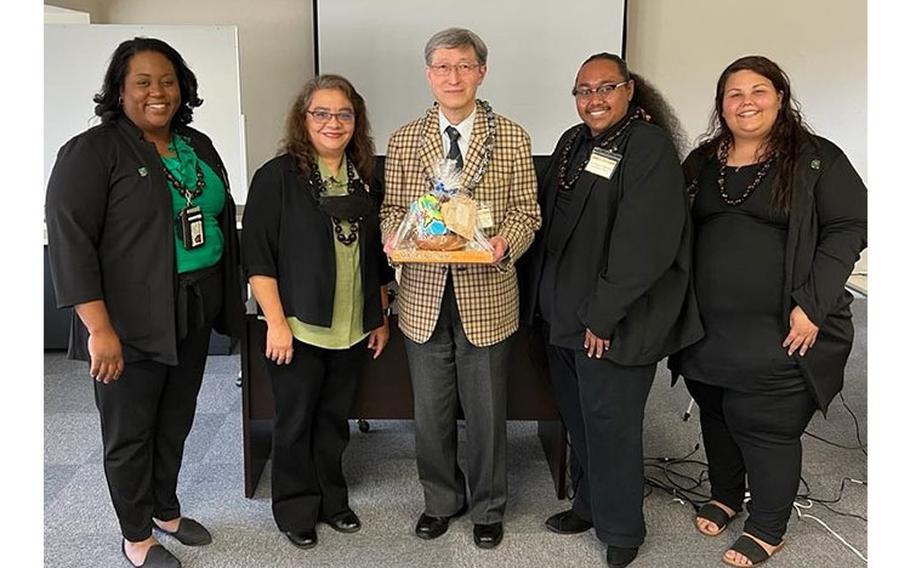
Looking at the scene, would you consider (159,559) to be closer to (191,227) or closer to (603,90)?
(191,227)

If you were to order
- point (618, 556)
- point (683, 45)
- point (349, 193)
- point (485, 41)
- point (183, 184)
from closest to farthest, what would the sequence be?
point (183, 184)
point (349, 193)
point (618, 556)
point (485, 41)
point (683, 45)

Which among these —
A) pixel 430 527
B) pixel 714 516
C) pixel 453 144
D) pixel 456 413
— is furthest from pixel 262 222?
pixel 714 516

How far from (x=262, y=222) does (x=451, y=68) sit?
0.68 meters

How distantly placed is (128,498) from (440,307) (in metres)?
1.08

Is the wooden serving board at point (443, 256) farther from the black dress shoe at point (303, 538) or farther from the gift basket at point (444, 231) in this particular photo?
the black dress shoe at point (303, 538)

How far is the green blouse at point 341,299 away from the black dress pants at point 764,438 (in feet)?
3.53

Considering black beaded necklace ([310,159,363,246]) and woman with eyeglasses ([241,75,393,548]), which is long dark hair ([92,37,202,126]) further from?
black beaded necklace ([310,159,363,246])

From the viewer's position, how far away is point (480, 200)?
2.08 m

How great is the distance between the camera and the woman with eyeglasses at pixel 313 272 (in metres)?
2.06

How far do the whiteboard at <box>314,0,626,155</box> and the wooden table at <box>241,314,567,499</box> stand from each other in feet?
8.22

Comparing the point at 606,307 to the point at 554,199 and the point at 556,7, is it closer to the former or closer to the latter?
the point at 554,199

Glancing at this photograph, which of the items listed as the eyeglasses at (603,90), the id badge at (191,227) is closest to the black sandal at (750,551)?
the eyeglasses at (603,90)
